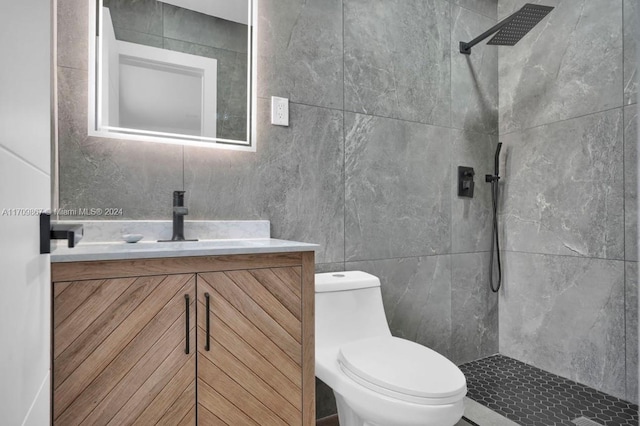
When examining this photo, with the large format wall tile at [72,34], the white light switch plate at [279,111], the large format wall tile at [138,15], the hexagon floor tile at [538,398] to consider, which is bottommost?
the hexagon floor tile at [538,398]

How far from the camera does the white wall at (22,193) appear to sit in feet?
1.15

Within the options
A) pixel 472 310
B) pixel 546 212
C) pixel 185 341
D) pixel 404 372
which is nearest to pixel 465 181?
pixel 546 212

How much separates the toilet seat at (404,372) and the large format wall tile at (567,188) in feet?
4.24

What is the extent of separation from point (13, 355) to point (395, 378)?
41.2 inches

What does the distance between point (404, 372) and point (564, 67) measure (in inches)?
80.2

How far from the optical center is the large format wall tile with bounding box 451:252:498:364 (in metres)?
2.26

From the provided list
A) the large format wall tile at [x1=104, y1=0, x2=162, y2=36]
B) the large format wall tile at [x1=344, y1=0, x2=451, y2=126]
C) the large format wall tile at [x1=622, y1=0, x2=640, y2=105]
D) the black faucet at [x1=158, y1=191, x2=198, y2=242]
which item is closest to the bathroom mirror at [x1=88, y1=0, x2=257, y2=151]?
the large format wall tile at [x1=104, y1=0, x2=162, y2=36]

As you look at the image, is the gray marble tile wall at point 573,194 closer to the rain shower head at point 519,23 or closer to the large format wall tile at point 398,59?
the rain shower head at point 519,23

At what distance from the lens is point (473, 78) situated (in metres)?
2.38

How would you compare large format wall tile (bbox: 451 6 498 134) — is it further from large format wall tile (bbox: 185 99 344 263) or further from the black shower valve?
large format wall tile (bbox: 185 99 344 263)

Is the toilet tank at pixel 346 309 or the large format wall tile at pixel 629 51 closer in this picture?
the toilet tank at pixel 346 309

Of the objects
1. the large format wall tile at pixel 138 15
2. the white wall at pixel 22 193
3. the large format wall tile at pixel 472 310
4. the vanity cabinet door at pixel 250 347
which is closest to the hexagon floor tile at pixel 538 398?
the large format wall tile at pixel 472 310

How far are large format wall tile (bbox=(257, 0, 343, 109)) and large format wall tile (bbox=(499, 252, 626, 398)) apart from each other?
1.63 metres

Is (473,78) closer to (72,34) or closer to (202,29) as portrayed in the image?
(202,29)
